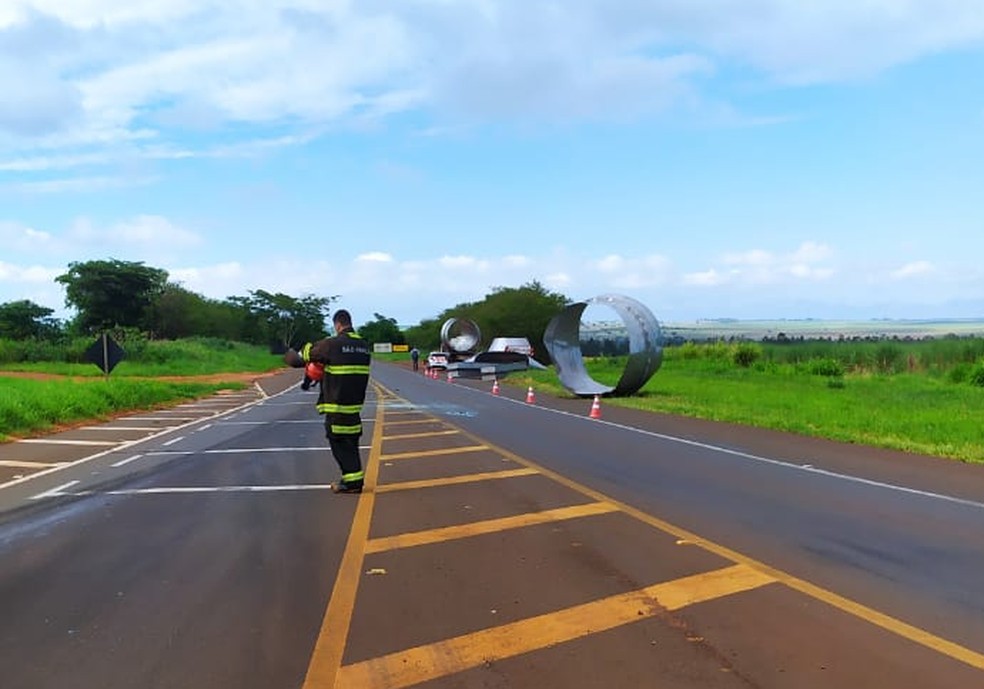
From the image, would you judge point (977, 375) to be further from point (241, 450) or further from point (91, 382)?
point (91, 382)

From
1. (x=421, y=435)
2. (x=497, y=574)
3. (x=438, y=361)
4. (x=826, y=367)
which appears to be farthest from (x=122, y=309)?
(x=497, y=574)

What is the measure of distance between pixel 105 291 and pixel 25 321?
10149 millimetres

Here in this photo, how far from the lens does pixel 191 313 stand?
3981 inches

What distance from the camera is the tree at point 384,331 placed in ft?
542

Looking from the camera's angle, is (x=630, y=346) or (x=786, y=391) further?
(x=786, y=391)

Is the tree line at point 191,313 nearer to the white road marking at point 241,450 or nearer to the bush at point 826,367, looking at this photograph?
the bush at point 826,367

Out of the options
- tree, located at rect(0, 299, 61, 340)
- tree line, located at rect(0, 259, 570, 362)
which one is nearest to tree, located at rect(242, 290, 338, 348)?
tree line, located at rect(0, 259, 570, 362)

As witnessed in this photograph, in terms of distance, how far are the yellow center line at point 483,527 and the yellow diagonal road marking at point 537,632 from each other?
211 cm

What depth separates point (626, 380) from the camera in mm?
28109

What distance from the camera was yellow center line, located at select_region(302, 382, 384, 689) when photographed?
4.47 m

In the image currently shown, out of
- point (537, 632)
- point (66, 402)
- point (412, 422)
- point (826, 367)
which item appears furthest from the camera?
point (826, 367)

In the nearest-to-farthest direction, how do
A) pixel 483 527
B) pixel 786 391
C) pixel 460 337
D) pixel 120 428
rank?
1. pixel 483 527
2. pixel 120 428
3. pixel 786 391
4. pixel 460 337

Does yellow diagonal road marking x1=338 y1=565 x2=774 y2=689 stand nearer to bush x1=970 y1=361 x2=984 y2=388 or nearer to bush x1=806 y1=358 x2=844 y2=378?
bush x1=970 y1=361 x2=984 y2=388

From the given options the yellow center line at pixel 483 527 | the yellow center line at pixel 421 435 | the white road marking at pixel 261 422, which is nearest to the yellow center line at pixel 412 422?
the white road marking at pixel 261 422
